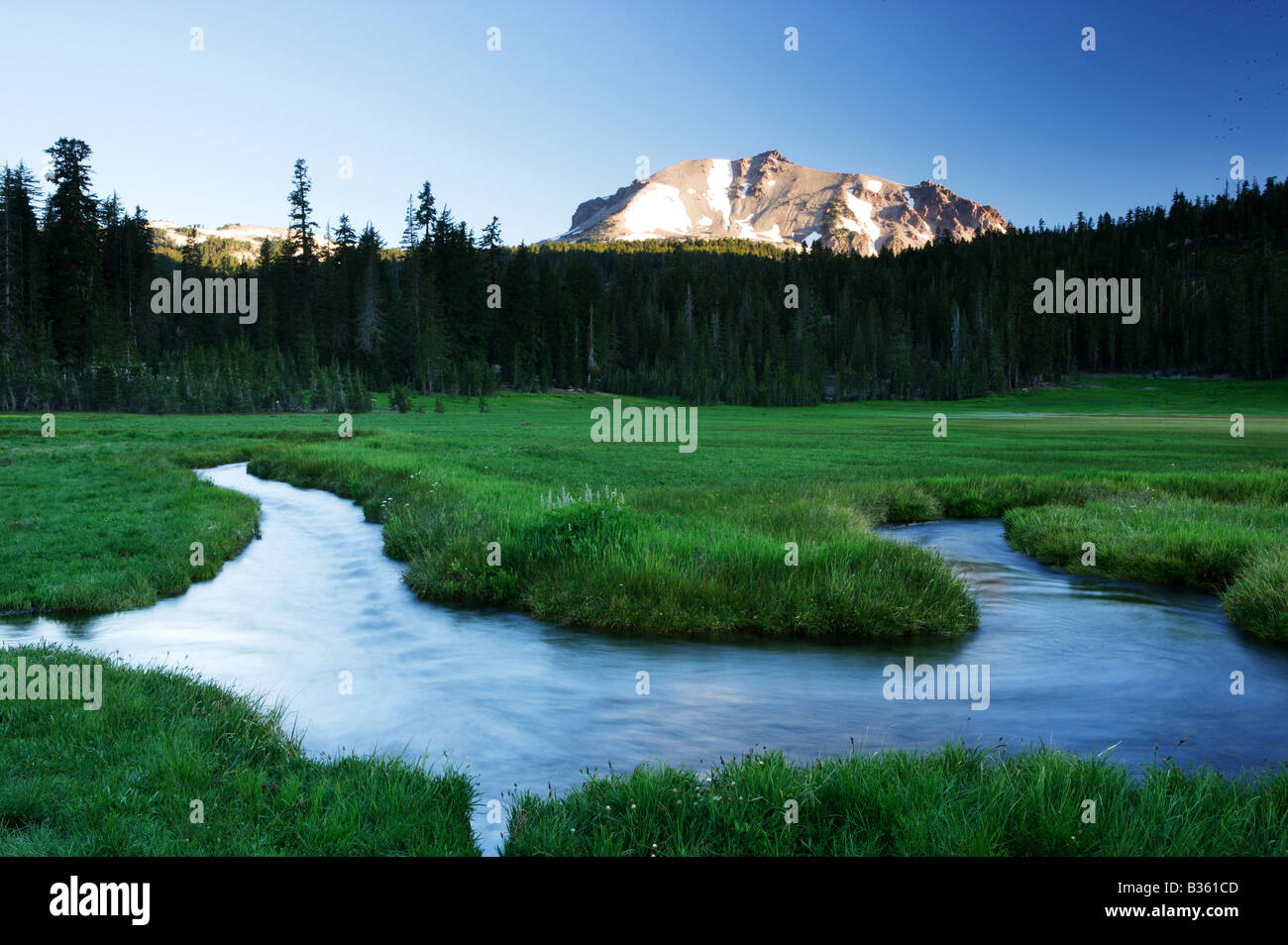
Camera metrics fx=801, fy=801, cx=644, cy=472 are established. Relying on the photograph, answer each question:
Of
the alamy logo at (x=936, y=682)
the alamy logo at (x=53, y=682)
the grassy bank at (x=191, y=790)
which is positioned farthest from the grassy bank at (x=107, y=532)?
the alamy logo at (x=936, y=682)

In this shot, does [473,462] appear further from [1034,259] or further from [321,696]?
[1034,259]

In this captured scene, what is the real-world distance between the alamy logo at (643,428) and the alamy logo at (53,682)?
121 feet

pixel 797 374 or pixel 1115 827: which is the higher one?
pixel 797 374

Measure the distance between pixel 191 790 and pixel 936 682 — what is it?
9994 mm

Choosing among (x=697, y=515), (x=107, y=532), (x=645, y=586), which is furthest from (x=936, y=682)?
(x=107, y=532)

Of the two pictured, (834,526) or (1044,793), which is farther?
(834,526)

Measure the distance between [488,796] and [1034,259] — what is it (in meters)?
191

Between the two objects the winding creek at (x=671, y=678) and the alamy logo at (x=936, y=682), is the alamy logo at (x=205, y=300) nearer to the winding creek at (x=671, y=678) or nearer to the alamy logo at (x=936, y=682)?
the winding creek at (x=671, y=678)
